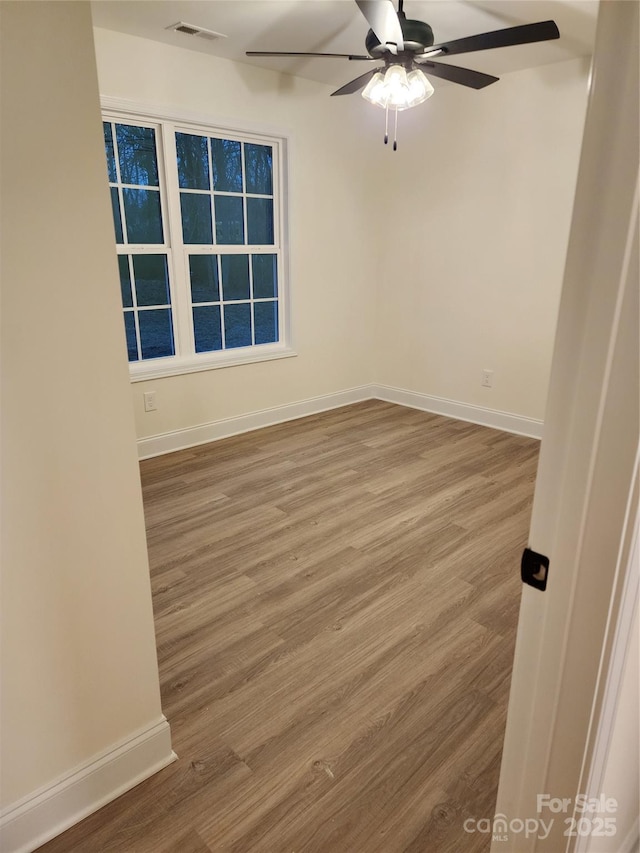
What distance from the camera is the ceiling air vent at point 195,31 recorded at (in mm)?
3131

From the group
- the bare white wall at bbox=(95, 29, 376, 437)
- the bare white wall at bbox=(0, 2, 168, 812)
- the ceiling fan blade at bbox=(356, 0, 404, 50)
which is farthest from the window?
the bare white wall at bbox=(0, 2, 168, 812)

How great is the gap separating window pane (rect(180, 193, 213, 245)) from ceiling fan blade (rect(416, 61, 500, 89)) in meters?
1.84

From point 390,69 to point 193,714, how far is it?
9.54ft

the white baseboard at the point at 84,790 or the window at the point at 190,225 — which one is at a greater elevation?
the window at the point at 190,225

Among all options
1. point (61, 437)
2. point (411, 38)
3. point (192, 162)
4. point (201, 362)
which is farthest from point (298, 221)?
point (61, 437)

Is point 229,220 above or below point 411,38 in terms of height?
below

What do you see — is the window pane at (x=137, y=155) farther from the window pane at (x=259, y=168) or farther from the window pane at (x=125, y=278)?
the window pane at (x=259, y=168)

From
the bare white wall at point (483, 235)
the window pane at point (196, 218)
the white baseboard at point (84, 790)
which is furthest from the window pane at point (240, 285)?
the white baseboard at point (84, 790)

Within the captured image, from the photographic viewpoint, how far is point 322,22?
3057 millimetres

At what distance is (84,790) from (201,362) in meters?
3.03

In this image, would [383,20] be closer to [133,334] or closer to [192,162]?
[192,162]

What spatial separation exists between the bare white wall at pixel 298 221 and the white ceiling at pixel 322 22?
A: 0.51 ft

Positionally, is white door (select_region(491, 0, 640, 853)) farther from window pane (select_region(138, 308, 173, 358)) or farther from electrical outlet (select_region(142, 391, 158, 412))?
window pane (select_region(138, 308, 173, 358))

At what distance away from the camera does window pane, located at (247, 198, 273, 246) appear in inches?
170
